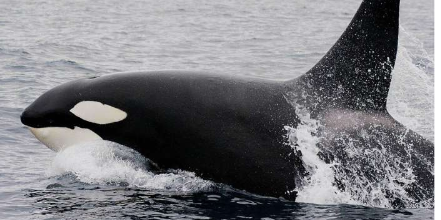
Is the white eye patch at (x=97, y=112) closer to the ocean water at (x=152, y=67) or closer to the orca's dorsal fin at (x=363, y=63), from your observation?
the ocean water at (x=152, y=67)

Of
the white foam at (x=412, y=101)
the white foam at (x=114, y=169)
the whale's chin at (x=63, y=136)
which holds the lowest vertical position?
the white foam at (x=114, y=169)

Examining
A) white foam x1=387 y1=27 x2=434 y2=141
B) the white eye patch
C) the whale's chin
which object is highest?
white foam x1=387 y1=27 x2=434 y2=141

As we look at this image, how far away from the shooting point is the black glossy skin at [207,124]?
8.66 meters

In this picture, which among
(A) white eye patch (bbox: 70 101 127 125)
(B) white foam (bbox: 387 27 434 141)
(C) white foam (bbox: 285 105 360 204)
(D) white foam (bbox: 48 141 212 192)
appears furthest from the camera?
(B) white foam (bbox: 387 27 434 141)

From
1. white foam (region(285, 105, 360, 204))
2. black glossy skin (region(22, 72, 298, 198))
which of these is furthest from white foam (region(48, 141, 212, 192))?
white foam (region(285, 105, 360, 204))

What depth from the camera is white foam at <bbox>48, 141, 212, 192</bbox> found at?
29.7 feet

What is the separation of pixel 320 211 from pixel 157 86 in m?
2.44

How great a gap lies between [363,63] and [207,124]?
1.90m

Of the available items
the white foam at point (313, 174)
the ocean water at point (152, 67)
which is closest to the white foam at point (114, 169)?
the ocean water at point (152, 67)

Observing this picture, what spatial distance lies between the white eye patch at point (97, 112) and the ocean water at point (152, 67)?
0.35 metres

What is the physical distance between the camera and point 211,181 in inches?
351

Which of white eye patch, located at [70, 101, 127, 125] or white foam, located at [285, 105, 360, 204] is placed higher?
white eye patch, located at [70, 101, 127, 125]

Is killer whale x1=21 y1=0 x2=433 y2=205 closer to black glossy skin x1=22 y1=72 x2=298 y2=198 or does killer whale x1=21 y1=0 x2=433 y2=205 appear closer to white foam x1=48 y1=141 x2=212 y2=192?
black glossy skin x1=22 y1=72 x2=298 y2=198

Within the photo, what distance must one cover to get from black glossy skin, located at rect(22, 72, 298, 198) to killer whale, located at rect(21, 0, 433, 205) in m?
0.01
